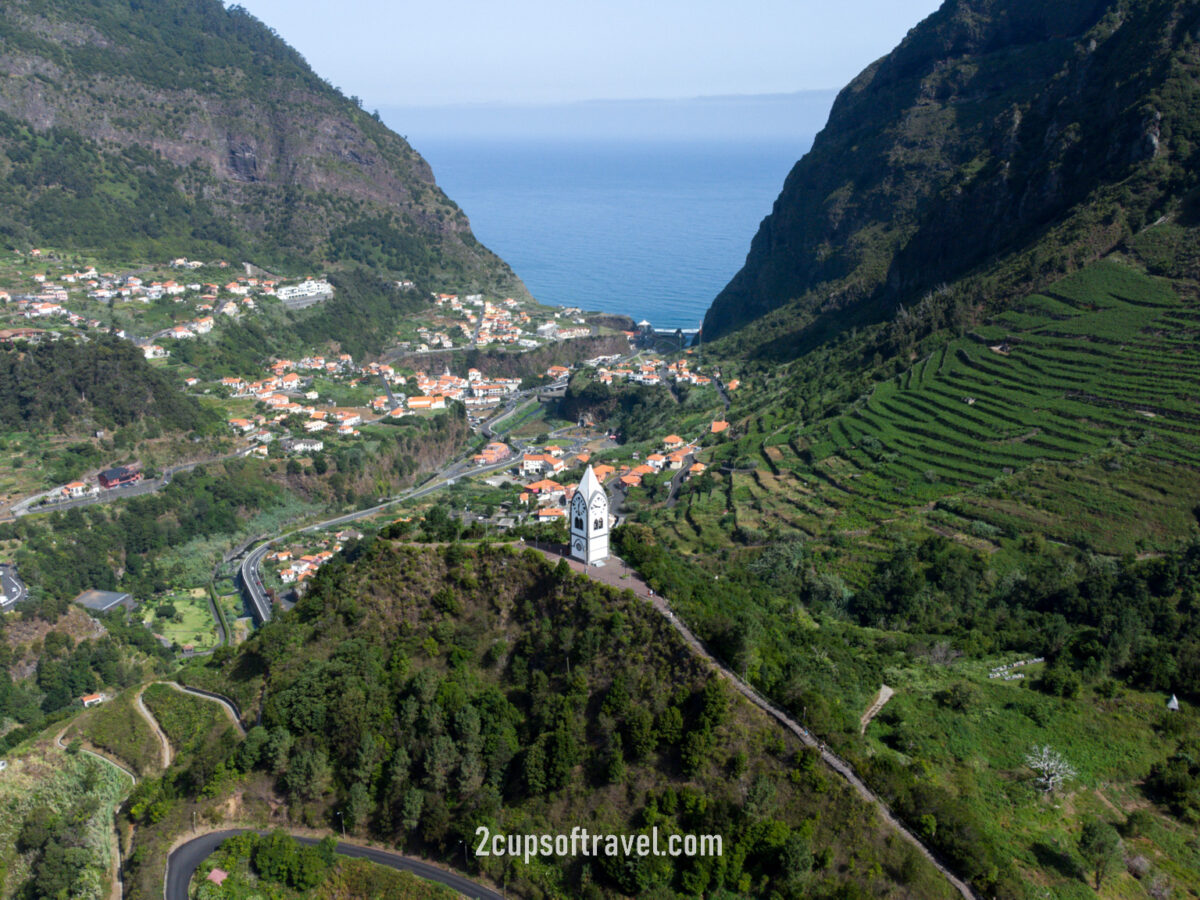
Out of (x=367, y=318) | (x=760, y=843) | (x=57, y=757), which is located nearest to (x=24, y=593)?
(x=57, y=757)

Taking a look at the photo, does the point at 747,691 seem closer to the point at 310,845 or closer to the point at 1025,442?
the point at 310,845

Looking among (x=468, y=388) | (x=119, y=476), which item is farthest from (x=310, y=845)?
(x=468, y=388)

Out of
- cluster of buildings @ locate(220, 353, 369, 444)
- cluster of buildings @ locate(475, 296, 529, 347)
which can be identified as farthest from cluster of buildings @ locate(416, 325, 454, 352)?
cluster of buildings @ locate(220, 353, 369, 444)

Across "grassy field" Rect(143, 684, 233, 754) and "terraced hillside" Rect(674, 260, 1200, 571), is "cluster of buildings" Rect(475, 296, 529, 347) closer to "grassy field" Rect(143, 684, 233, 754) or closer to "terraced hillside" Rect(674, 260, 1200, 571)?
"terraced hillside" Rect(674, 260, 1200, 571)

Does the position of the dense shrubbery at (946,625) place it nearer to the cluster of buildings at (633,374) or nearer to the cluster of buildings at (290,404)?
the cluster of buildings at (290,404)

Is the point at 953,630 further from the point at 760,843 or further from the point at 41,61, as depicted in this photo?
the point at 41,61

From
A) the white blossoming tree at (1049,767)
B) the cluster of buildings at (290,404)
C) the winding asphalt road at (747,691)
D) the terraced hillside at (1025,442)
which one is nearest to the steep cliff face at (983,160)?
the terraced hillside at (1025,442)
